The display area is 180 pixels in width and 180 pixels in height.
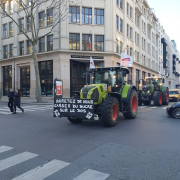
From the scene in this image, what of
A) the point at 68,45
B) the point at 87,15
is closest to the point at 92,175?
the point at 68,45

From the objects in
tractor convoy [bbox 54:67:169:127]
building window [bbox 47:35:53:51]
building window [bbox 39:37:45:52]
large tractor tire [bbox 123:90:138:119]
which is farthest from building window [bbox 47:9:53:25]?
large tractor tire [bbox 123:90:138:119]

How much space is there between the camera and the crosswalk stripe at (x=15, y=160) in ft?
14.6

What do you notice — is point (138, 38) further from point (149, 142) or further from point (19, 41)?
point (149, 142)

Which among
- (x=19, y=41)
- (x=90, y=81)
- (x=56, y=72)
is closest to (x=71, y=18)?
(x=56, y=72)

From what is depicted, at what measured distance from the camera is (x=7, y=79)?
34.9 meters

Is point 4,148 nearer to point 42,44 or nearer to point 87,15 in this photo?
point 42,44

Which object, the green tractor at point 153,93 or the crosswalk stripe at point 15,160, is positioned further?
the green tractor at point 153,93

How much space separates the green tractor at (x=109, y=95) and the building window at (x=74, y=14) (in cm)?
1965

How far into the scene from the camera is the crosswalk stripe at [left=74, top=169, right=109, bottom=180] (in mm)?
3763

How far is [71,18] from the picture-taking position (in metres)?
27.9

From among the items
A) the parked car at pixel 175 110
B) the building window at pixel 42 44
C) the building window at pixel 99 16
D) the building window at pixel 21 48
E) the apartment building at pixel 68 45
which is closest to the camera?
the parked car at pixel 175 110

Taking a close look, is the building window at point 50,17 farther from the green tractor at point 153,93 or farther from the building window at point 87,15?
the green tractor at point 153,93

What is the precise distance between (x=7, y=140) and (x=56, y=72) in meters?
21.4

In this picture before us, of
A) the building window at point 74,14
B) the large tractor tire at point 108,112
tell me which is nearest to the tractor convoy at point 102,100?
the large tractor tire at point 108,112
